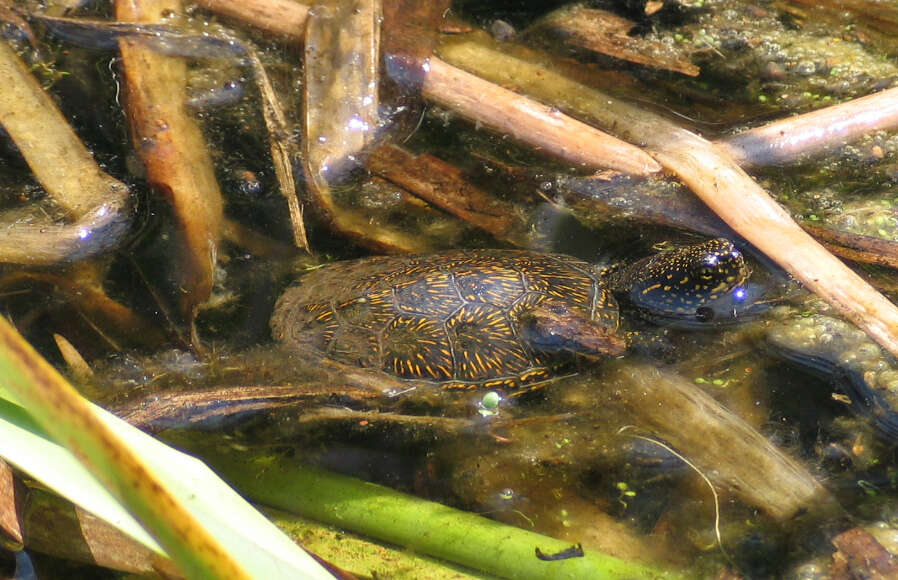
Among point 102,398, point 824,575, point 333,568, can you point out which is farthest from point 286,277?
point 824,575

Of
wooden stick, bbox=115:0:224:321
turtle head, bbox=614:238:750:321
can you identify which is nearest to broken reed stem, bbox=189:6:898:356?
turtle head, bbox=614:238:750:321

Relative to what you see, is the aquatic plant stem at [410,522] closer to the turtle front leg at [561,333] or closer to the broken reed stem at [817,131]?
the turtle front leg at [561,333]

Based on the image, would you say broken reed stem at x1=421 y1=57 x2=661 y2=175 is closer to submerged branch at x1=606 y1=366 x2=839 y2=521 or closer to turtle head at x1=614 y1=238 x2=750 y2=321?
turtle head at x1=614 y1=238 x2=750 y2=321

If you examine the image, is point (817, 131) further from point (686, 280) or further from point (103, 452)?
point (103, 452)

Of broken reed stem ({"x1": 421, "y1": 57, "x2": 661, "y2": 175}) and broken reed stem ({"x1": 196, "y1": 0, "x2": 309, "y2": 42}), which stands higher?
broken reed stem ({"x1": 196, "y1": 0, "x2": 309, "y2": 42})

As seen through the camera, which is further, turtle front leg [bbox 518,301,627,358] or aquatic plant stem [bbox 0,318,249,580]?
turtle front leg [bbox 518,301,627,358]

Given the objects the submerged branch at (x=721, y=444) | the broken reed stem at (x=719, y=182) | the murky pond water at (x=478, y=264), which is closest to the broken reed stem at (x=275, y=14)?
the murky pond water at (x=478, y=264)

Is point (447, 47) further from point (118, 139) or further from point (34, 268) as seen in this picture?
point (34, 268)
